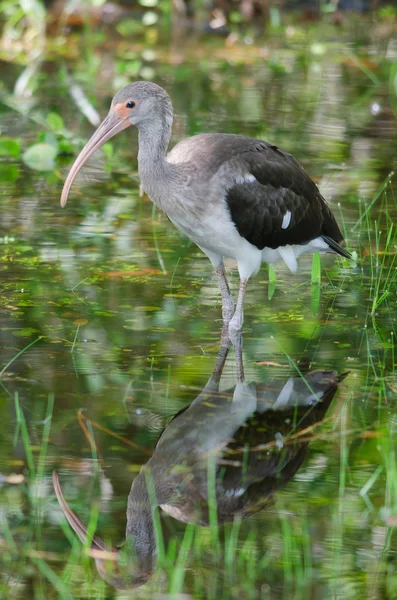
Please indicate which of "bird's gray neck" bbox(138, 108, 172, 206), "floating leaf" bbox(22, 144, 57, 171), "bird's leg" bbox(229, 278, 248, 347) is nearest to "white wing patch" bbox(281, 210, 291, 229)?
"bird's leg" bbox(229, 278, 248, 347)

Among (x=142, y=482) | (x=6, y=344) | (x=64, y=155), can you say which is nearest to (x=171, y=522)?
(x=142, y=482)

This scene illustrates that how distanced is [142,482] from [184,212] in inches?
86.1

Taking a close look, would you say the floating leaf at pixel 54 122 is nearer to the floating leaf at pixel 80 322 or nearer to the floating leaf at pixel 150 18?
the floating leaf at pixel 80 322

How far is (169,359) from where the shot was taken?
7.00 m

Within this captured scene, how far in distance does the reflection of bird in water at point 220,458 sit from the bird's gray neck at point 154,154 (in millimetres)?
1156

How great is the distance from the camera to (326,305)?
802cm

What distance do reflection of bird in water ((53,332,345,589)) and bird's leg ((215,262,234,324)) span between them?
0.77 meters

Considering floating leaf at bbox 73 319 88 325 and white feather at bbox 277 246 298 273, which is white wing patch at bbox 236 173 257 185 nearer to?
white feather at bbox 277 246 298 273

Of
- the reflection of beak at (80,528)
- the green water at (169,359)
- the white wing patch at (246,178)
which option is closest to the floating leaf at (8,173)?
the green water at (169,359)

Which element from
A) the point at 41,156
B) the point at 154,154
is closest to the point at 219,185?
the point at 154,154

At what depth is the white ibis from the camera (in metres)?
7.14

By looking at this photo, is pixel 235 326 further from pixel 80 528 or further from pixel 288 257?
pixel 80 528

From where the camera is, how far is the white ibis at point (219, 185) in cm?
714

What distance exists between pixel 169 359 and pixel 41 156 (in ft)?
16.0
